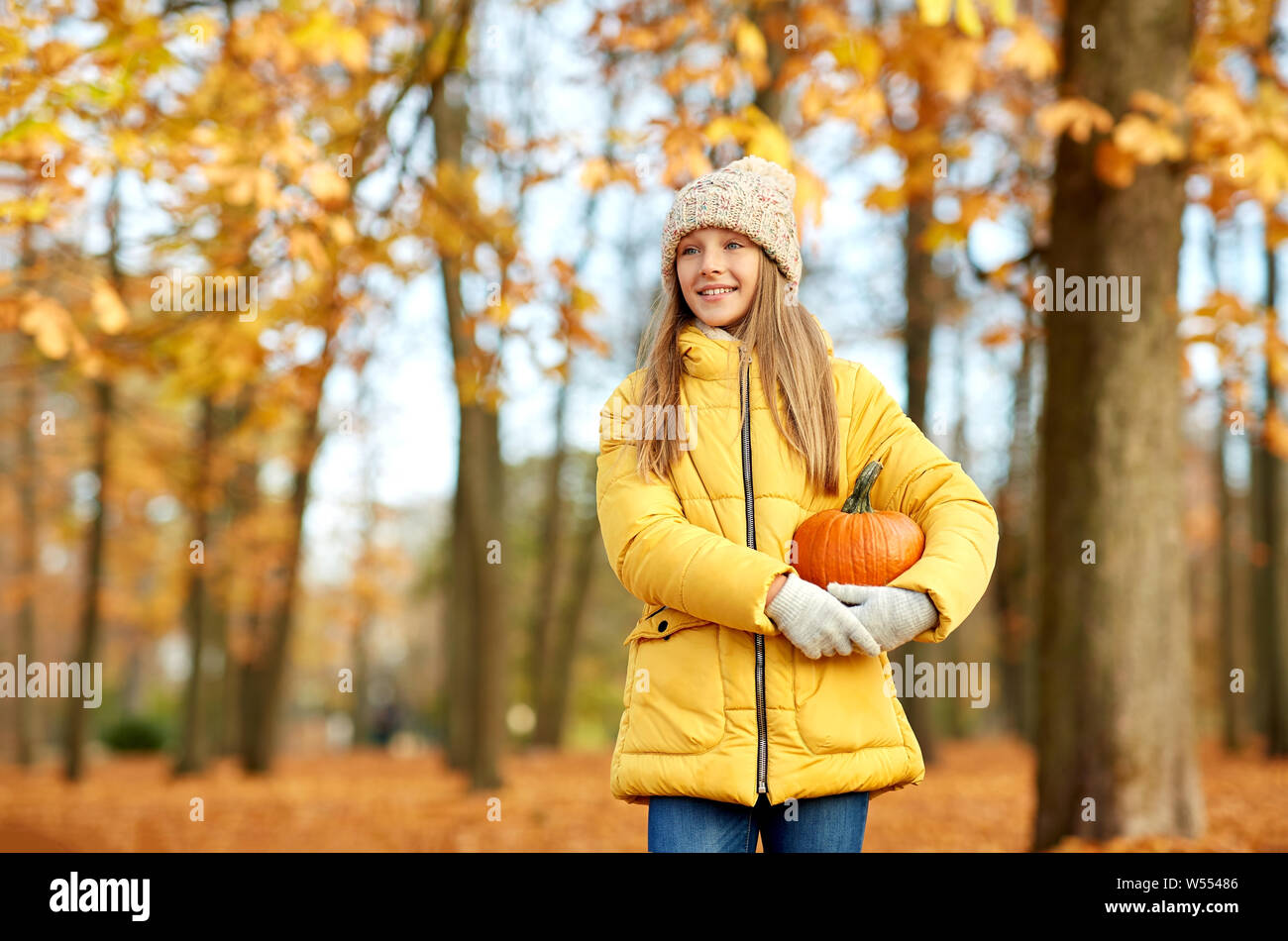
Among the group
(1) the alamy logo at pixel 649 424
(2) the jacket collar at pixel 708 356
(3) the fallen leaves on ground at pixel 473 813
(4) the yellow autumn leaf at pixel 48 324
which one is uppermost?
(4) the yellow autumn leaf at pixel 48 324

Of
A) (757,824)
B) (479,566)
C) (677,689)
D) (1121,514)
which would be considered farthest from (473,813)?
(677,689)

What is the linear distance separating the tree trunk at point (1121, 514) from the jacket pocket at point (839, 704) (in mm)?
4164

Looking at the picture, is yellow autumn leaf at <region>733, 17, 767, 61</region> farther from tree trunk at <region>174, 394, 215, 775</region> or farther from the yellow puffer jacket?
tree trunk at <region>174, 394, 215, 775</region>

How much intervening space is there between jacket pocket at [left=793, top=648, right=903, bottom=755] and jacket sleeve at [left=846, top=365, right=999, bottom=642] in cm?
15

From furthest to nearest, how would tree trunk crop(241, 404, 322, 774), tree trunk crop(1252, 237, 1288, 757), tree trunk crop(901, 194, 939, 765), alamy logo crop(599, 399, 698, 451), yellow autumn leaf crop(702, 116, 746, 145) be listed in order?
tree trunk crop(241, 404, 322, 774) → tree trunk crop(1252, 237, 1288, 757) → tree trunk crop(901, 194, 939, 765) → yellow autumn leaf crop(702, 116, 746, 145) → alamy logo crop(599, 399, 698, 451)

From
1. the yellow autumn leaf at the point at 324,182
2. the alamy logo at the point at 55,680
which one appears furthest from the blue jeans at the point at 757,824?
the alamy logo at the point at 55,680

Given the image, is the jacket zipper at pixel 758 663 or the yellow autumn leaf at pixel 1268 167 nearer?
the jacket zipper at pixel 758 663

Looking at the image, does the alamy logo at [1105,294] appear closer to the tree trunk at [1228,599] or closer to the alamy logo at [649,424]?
the alamy logo at [649,424]

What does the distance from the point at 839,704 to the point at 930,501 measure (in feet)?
1.57

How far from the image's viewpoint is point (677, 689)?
236 cm

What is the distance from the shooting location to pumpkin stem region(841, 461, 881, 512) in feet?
8.01

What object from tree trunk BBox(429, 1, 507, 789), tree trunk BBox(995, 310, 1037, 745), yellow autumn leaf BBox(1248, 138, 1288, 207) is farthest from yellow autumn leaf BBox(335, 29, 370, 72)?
tree trunk BBox(995, 310, 1037, 745)

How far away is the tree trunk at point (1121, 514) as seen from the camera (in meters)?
6.07

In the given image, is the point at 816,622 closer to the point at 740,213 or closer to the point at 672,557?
the point at 672,557
